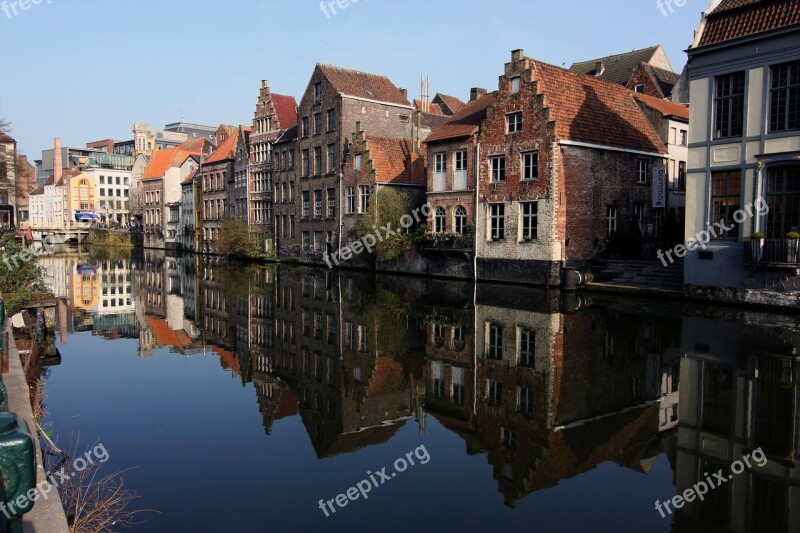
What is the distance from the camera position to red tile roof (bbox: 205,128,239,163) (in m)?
60.6

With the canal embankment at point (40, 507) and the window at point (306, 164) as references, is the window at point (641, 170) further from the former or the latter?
the canal embankment at point (40, 507)

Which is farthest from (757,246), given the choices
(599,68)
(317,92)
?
(317,92)

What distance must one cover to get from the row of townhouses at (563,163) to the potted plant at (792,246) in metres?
0.06

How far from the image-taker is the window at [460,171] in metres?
32.9

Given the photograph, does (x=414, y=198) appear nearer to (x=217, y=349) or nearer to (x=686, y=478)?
(x=217, y=349)

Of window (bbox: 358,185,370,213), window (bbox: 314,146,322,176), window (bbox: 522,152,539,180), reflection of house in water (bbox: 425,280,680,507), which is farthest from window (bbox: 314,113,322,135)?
reflection of house in water (bbox: 425,280,680,507)

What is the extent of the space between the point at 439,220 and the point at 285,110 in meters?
26.2

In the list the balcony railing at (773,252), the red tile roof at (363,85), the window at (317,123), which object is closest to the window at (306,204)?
the window at (317,123)

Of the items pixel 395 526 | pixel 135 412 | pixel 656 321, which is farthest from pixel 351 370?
pixel 656 321

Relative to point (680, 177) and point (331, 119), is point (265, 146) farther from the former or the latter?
point (680, 177)

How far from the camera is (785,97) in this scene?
20.5 meters

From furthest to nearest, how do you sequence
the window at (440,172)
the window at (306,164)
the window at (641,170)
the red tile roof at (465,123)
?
the window at (306,164)
the window at (440,172)
the red tile roof at (465,123)
the window at (641,170)

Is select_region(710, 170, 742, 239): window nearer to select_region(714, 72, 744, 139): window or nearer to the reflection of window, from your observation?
select_region(714, 72, 744, 139): window

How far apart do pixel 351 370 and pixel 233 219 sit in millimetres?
46017
